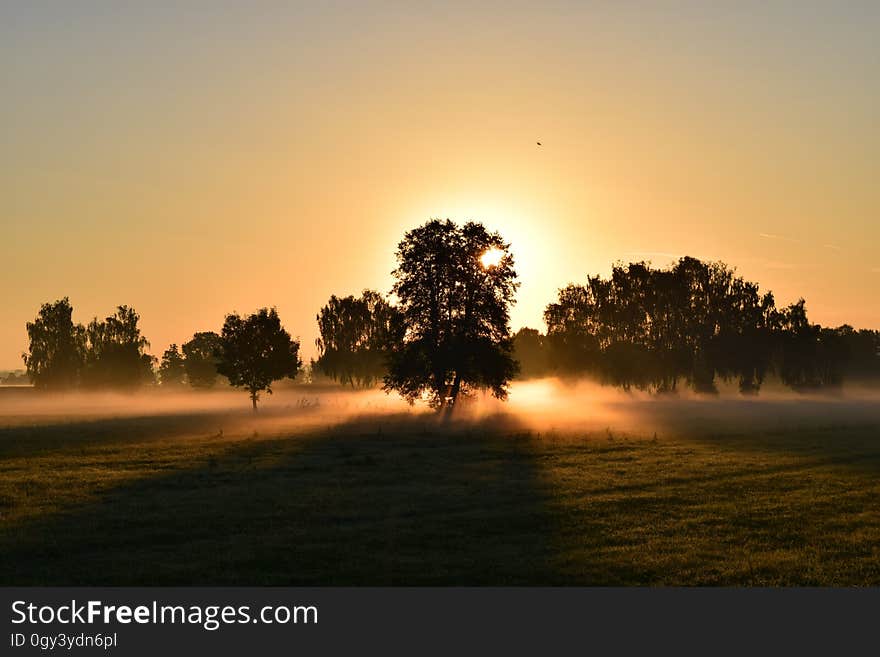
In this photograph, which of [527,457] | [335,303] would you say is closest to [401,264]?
[527,457]

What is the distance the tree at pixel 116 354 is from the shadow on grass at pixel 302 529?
388ft

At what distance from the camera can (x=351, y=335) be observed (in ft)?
512

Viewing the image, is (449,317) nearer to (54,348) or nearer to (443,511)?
(443,511)

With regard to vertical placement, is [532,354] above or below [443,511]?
above

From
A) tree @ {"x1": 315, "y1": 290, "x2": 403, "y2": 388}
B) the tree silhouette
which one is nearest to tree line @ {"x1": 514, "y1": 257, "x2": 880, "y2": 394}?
the tree silhouette

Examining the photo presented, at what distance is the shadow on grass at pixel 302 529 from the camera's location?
16906mm

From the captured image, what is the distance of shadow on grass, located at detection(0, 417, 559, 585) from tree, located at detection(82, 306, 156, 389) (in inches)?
4653

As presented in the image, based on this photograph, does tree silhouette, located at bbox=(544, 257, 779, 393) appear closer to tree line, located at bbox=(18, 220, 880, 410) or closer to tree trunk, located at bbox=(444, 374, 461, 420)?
tree line, located at bbox=(18, 220, 880, 410)

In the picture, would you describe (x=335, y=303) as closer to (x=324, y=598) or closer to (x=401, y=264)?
(x=401, y=264)

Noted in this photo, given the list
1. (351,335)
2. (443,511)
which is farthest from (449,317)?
(351,335)

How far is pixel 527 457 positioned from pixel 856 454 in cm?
1509

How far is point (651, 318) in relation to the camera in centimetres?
12475

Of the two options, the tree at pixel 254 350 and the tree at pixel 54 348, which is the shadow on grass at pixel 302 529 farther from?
the tree at pixel 54 348

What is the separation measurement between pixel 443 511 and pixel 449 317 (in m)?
48.3
